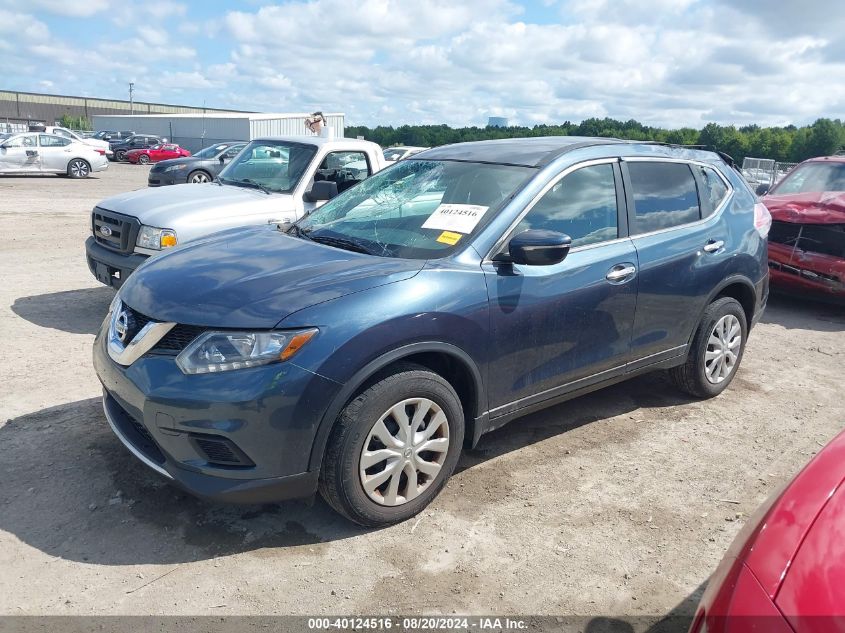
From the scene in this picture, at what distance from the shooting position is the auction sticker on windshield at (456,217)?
3.75 m

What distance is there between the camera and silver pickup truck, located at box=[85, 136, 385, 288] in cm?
628

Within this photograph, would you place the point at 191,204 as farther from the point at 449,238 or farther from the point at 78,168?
the point at 78,168

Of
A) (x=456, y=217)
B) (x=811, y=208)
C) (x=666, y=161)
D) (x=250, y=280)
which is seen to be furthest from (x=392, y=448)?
(x=811, y=208)

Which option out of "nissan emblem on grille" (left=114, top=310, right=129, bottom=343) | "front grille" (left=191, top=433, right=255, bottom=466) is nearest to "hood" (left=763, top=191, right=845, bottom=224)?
"front grille" (left=191, top=433, right=255, bottom=466)

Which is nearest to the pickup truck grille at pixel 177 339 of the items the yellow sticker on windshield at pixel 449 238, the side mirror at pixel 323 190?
the yellow sticker on windshield at pixel 449 238

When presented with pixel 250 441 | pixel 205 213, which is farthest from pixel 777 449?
pixel 205 213

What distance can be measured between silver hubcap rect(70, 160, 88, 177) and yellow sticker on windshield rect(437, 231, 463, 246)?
24536mm

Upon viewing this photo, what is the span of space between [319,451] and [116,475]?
136 centimetres

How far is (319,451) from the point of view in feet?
10.1

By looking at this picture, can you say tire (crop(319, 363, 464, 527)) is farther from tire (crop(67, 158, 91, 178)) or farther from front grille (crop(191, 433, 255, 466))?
tire (crop(67, 158, 91, 178))

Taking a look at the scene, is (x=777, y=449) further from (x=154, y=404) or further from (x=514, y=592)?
(x=154, y=404)

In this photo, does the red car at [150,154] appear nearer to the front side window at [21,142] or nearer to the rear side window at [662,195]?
the front side window at [21,142]

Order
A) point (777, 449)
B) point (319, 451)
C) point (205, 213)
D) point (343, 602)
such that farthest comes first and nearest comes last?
1. point (205, 213)
2. point (777, 449)
3. point (319, 451)
4. point (343, 602)

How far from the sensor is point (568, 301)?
3.88 metres
